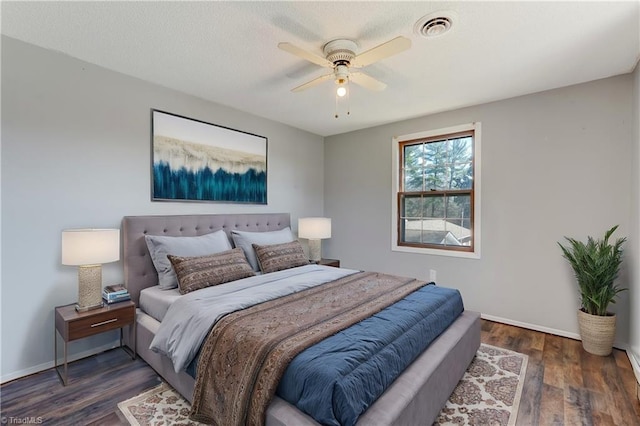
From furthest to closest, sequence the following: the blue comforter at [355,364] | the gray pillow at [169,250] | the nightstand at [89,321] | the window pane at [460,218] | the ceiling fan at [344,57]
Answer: the window pane at [460,218]
the gray pillow at [169,250]
the nightstand at [89,321]
the ceiling fan at [344,57]
the blue comforter at [355,364]

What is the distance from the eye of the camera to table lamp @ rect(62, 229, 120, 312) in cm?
212

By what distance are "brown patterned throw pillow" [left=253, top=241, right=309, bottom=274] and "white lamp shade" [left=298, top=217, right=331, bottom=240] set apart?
64cm

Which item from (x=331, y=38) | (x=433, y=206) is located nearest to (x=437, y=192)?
(x=433, y=206)

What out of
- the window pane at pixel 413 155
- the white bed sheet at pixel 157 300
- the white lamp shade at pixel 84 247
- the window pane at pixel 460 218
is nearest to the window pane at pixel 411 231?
the window pane at pixel 460 218

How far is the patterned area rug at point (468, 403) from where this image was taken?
1.76 m

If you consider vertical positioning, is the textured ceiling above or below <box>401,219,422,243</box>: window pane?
above

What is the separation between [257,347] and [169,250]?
1615mm

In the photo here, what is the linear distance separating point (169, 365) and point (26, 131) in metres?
2.03

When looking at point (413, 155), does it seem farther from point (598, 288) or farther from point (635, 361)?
point (635, 361)

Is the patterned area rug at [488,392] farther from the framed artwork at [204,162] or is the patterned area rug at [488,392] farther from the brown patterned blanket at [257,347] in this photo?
the framed artwork at [204,162]

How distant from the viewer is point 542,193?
3.03 metres

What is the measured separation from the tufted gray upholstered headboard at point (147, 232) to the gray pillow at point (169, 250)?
87 mm

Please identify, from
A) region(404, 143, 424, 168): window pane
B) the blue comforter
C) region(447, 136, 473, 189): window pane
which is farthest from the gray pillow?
region(447, 136, 473, 189): window pane

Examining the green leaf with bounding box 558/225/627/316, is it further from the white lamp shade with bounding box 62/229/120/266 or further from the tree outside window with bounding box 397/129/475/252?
the white lamp shade with bounding box 62/229/120/266
